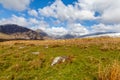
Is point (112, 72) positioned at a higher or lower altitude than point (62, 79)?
higher

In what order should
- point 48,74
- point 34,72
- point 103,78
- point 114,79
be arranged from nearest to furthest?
point 114,79 → point 103,78 → point 48,74 → point 34,72

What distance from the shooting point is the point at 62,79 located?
14422mm

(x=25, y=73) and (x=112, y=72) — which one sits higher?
(x=112, y=72)

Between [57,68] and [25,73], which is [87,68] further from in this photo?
[25,73]

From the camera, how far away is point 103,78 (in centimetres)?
1155

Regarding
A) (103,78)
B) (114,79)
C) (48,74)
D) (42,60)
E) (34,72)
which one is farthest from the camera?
(42,60)

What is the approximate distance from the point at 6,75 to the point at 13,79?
1297 mm

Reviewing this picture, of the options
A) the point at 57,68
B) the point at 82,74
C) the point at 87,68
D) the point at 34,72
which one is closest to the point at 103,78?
the point at 82,74

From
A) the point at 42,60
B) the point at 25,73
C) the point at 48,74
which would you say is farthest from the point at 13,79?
the point at 42,60

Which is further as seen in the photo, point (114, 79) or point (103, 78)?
point (103, 78)

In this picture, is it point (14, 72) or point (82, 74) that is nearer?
point (82, 74)

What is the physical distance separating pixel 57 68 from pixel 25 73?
2828 mm

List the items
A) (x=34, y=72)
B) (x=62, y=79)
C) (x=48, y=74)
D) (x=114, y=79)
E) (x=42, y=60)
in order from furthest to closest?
1. (x=42, y=60)
2. (x=34, y=72)
3. (x=48, y=74)
4. (x=62, y=79)
5. (x=114, y=79)

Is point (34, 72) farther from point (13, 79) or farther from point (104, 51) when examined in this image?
point (104, 51)
